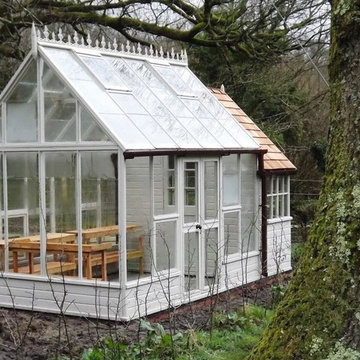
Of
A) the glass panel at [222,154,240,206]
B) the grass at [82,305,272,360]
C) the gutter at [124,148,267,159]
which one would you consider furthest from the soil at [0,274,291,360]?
the gutter at [124,148,267,159]

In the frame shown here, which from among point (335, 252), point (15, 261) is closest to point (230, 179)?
point (15, 261)

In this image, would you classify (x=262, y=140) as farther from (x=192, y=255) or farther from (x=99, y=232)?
(x=99, y=232)

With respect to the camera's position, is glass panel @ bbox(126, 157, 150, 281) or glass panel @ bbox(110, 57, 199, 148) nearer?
glass panel @ bbox(126, 157, 150, 281)

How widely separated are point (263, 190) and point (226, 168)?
1109 millimetres

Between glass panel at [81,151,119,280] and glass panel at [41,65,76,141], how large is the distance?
1.35 ft

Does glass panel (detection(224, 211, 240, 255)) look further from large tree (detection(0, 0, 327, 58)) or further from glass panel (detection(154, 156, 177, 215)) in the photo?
large tree (detection(0, 0, 327, 58))

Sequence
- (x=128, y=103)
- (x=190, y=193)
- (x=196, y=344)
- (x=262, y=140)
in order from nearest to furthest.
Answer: (x=196, y=344) < (x=128, y=103) < (x=190, y=193) < (x=262, y=140)

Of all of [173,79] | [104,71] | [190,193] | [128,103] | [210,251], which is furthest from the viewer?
[173,79]

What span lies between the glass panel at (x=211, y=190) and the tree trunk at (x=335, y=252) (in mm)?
7205

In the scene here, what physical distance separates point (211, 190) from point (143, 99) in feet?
5.77

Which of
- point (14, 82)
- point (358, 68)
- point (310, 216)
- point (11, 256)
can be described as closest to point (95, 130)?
point (14, 82)

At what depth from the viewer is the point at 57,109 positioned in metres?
8.97

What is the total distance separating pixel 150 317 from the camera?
28.5 feet

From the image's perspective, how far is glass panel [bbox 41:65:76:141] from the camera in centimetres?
885
